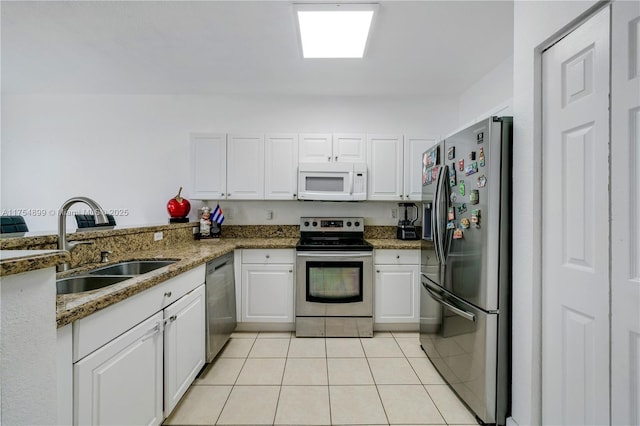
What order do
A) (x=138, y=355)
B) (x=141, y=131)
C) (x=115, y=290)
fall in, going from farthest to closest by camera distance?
1. (x=141, y=131)
2. (x=138, y=355)
3. (x=115, y=290)

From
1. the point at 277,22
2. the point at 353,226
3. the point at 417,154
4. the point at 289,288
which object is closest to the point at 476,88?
the point at 417,154

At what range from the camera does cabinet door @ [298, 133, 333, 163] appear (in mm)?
3096

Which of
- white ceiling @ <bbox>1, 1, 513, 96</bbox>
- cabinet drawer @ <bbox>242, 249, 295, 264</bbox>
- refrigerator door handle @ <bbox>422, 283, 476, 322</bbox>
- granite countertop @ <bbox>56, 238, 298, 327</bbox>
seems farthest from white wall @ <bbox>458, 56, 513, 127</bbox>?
granite countertop @ <bbox>56, 238, 298, 327</bbox>

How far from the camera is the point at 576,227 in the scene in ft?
3.97

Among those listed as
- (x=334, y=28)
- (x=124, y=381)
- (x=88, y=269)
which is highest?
(x=334, y=28)

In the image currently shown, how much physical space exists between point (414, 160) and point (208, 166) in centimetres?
233

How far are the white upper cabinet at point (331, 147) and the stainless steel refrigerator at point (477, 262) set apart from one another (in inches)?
48.4

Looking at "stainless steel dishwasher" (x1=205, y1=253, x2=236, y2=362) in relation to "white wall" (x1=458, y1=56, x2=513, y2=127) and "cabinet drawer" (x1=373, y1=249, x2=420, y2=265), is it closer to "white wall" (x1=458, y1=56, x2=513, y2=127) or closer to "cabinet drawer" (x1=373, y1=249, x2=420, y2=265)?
"cabinet drawer" (x1=373, y1=249, x2=420, y2=265)

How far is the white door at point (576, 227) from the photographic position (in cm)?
110

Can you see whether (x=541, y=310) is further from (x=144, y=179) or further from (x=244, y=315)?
(x=144, y=179)

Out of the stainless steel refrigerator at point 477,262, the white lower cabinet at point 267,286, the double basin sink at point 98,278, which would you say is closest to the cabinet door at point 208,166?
the white lower cabinet at point 267,286

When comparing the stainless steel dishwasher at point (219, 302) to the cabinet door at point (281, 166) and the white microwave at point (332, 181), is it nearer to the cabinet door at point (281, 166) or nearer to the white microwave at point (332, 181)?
the cabinet door at point (281, 166)

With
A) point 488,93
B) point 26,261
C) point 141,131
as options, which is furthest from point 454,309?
point 141,131

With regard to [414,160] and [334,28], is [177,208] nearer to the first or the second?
[334,28]
